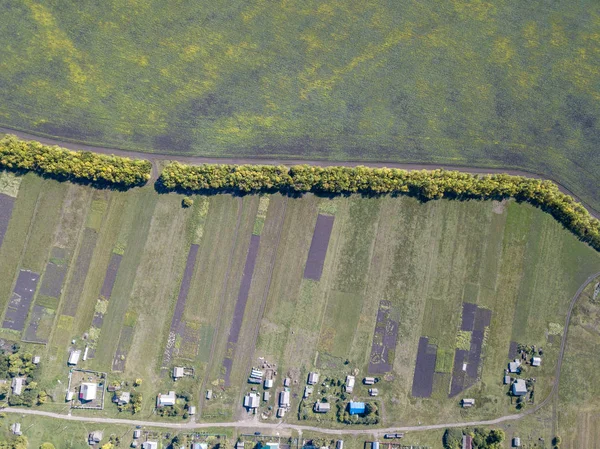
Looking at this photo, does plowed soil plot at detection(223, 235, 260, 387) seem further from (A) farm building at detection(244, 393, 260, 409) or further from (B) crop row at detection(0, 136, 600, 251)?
(B) crop row at detection(0, 136, 600, 251)

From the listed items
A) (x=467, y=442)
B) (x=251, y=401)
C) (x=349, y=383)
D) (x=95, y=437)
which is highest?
(x=349, y=383)

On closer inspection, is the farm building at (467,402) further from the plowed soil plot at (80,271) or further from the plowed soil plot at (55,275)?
the plowed soil plot at (55,275)

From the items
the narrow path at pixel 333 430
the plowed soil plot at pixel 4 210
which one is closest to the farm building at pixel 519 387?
the narrow path at pixel 333 430

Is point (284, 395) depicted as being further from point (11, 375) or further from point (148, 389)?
point (11, 375)

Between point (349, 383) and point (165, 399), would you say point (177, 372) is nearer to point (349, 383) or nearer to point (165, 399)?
point (165, 399)

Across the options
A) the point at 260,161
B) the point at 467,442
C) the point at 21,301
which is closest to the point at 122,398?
the point at 21,301

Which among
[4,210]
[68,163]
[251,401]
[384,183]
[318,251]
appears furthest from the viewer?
[318,251]
